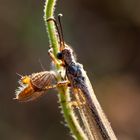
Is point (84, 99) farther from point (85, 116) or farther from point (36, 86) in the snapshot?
point (36, 86)

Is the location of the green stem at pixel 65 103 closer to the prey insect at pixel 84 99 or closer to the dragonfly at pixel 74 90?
the dragonfly at pixel 74 90

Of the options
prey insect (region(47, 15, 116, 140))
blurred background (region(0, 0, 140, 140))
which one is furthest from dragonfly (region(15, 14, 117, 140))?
blurred background (region(0, 0, 140, 140))

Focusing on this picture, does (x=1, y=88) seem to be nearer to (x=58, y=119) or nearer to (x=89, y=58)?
(x=58, y=119)

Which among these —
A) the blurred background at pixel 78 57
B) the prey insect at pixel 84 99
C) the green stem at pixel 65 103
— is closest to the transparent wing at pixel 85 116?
the prey insect at pixel 84 99

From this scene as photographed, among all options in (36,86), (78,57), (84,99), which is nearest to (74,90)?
(84,99)

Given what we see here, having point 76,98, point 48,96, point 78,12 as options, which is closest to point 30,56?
point 48,96

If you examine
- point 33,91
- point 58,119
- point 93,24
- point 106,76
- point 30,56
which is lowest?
point 33,91

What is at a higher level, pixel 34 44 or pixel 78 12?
pixel 78 12
